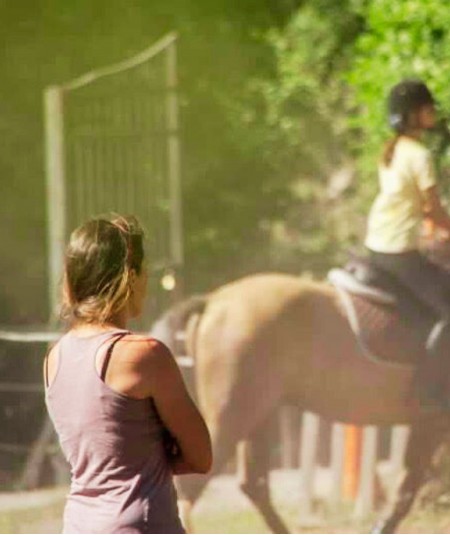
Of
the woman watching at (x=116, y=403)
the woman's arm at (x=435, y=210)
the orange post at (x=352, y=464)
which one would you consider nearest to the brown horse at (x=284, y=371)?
the orange post at (x=352, y=464)

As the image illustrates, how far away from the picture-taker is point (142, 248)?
297cm

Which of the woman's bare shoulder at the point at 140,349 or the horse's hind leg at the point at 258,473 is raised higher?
the woman's bare shoulder at the point at 140,349

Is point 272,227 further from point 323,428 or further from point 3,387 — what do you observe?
point 3,387

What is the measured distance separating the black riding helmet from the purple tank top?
2.81 meters

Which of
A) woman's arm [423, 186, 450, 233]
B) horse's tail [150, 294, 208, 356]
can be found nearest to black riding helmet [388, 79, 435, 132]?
woman's arm [423, 186, 450, 233]

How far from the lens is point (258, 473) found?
5734 millimetres

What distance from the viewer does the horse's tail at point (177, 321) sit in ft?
18.5

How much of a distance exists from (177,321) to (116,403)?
2819 mm

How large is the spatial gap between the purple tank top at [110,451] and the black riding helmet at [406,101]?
110 inches

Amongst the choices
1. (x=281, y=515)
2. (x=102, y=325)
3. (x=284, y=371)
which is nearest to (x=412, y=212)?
(x=284, y=371)

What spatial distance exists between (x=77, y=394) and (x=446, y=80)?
2.99m

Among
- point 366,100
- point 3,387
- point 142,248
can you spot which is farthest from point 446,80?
point 142,248

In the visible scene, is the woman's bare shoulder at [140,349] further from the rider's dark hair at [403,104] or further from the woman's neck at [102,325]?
the rider's dark hair at [403,104]

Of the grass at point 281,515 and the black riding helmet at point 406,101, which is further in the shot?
the grass at point 281,515
